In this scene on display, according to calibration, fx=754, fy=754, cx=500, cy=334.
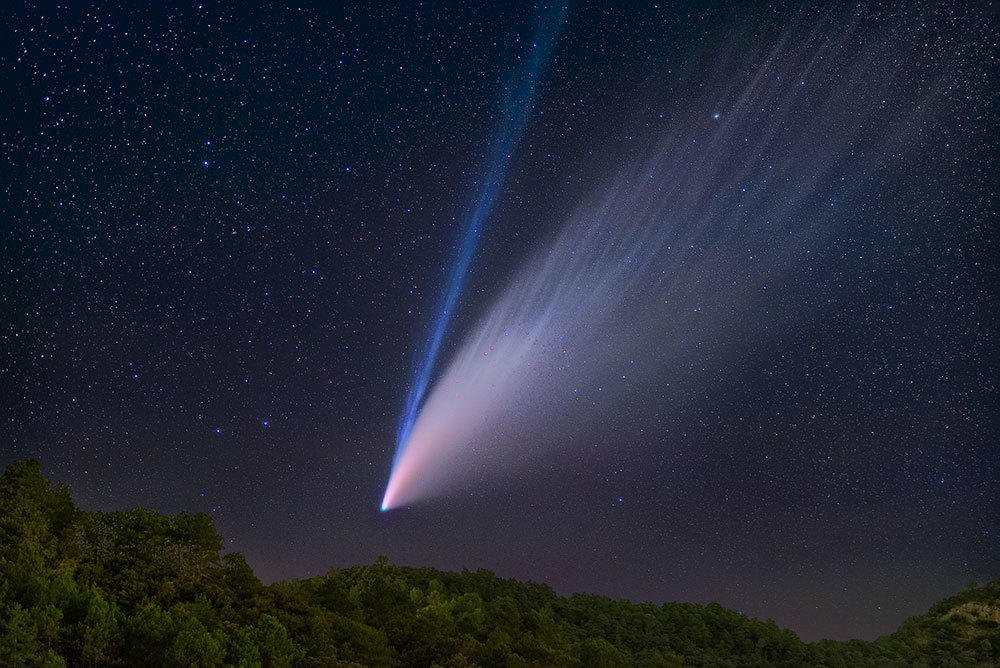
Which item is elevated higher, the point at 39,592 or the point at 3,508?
the point at 3,508

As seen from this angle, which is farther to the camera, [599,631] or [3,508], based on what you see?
[599,631]

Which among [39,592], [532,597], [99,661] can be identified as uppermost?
[532,597]

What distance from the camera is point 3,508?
27.4m

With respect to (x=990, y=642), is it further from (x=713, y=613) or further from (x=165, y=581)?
(x=165, y=581)

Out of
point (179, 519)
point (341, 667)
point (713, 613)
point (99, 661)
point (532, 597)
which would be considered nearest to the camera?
point (99, 661)

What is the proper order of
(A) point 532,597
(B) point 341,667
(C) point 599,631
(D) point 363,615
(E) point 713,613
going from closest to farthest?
(B) point 341,667 < (D) point 363,615 < (C) point 599,631 < (A) point 532,597 < (E) point 713,613

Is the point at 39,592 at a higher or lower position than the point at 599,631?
lower

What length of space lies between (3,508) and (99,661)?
827 cm

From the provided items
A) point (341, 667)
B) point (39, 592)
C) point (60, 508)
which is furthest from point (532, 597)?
point (39, 592)

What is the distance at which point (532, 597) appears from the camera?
2504 inches

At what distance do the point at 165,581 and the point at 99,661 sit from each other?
17.7ft

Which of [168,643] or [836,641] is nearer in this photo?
[168,643]

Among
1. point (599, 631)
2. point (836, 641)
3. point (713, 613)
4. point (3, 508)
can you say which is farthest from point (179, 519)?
point (836, 641)

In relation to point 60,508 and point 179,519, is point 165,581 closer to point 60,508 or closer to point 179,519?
point 179,519
